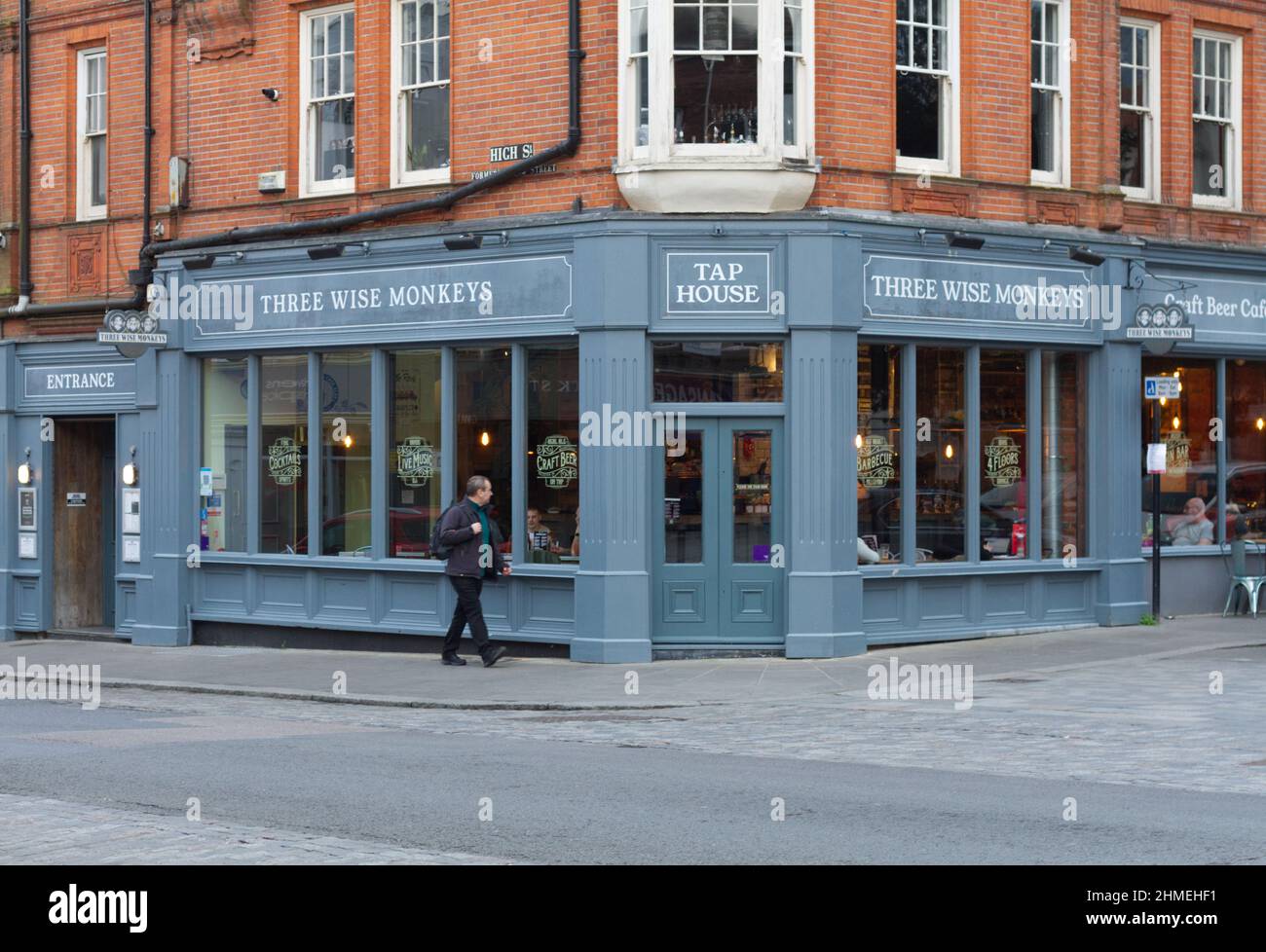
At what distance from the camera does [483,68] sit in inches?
753

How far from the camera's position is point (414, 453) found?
64.8ft

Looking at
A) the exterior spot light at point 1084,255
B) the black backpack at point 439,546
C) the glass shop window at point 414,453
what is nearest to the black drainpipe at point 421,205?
the glass shop window at point 414,453

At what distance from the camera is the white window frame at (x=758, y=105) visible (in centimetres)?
1777

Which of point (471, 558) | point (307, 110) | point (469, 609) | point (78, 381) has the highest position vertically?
point (307, 110)

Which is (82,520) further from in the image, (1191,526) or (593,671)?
(1191,526)

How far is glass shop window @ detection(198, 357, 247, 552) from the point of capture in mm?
21266

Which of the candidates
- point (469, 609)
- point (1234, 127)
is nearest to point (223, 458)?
point (469, 609)

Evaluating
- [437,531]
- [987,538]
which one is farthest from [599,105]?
[987,538]

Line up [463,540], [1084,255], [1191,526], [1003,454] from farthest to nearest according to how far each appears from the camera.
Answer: [1191,526] → [1084,255] → [1003,454] → [463,540]

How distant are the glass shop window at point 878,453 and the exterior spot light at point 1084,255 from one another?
262 centimetres

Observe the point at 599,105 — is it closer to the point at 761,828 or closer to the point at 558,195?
the point at 558,195

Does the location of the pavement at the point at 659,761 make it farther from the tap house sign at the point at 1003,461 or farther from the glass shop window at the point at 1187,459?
the glass shop window at the point at 1187,459

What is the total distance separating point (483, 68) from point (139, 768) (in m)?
10.2

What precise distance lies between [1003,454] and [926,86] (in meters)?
4.17
